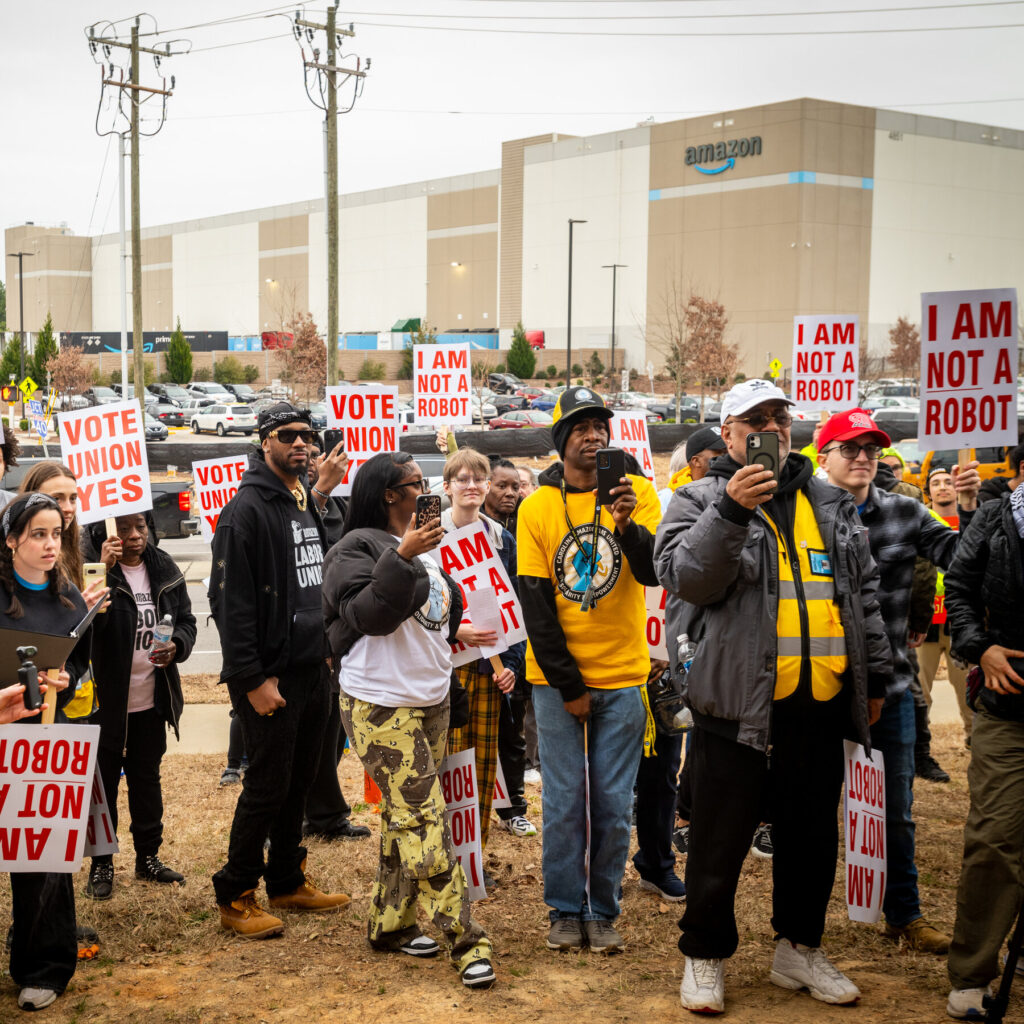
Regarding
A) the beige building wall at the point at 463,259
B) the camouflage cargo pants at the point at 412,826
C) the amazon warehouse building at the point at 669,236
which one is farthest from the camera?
the beige building wall at the point at 463,259

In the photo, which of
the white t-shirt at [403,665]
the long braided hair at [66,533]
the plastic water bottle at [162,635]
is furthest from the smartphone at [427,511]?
the plastic water bottle at [162,635]

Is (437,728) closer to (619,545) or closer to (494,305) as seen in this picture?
(619,545)

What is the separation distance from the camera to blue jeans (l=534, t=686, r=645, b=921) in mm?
4809

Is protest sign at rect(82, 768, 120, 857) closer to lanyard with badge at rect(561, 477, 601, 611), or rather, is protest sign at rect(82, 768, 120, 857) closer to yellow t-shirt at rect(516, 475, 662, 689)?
yellow t-shirt at rect(516, 475, 662, 689)

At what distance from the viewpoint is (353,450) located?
10094mm

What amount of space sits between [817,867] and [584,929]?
1.08 m

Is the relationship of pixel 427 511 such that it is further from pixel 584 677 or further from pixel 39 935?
pixel 39 935

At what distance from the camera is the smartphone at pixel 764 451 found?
12.8ft

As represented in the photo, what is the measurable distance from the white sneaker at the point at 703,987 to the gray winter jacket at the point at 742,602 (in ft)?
2.72

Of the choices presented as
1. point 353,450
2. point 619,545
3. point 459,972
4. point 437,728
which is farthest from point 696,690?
point 353,450

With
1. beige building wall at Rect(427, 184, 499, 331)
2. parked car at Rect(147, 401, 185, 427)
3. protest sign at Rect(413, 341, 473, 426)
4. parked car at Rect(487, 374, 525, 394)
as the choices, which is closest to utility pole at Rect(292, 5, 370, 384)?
protest sign at Rect(413, 341, 473, 426)

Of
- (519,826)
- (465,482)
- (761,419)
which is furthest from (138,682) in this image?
(761,419)

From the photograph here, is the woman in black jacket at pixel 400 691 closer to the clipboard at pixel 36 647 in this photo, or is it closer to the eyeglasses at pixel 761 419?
the clipboard at pixel 36 647

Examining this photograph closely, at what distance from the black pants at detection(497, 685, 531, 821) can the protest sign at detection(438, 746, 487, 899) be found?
1571 mm
